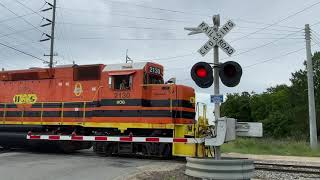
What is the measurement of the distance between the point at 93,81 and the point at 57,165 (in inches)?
209

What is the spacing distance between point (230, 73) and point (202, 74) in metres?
0.58

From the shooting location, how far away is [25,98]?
21406mm

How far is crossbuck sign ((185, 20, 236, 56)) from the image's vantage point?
9.48 m

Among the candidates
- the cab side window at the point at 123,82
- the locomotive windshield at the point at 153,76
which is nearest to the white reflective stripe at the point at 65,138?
the cab side window at the point at 123,82

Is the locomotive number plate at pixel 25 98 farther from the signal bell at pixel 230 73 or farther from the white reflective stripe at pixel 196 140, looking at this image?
the signal bell at pixel 230 73

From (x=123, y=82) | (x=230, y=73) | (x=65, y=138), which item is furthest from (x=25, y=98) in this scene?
(x=230, y=73)

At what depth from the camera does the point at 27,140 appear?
2025cm

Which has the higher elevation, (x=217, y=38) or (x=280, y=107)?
(x=280, y=107)

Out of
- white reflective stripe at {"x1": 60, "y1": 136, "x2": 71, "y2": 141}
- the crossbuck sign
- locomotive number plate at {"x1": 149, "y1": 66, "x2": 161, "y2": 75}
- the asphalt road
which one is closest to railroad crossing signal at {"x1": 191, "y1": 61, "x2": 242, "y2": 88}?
the crossbuck sign

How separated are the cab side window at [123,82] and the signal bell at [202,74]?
935 cm

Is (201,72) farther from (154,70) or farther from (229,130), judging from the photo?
(154,70)

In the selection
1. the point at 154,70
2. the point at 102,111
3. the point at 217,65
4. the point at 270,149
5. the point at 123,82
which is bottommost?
the point at 270,149

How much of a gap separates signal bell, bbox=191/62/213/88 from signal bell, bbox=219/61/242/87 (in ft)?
0.89

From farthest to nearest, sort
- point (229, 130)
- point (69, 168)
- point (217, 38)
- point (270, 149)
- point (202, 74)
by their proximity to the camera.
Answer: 1. point (270, 149)
2. point (69, 168)
3. point (217, 38)
4. point (202, 74)
5. point (229, 130)
